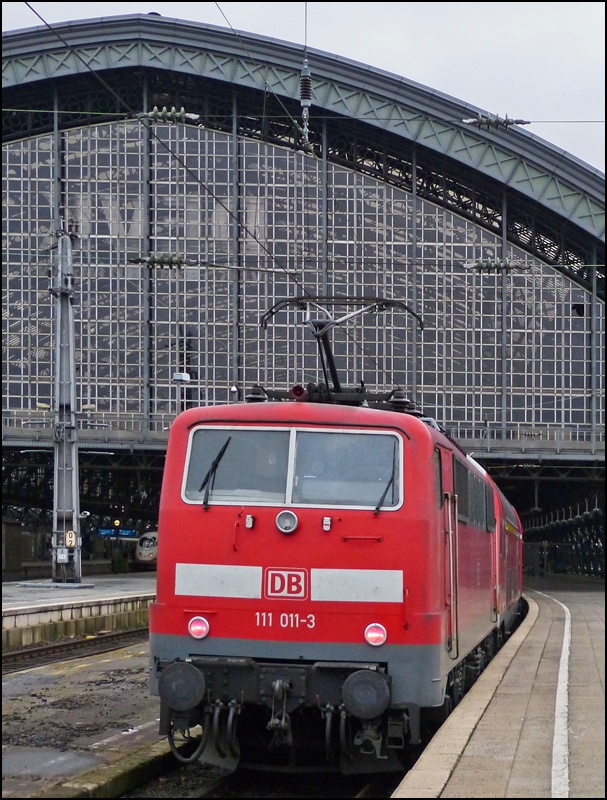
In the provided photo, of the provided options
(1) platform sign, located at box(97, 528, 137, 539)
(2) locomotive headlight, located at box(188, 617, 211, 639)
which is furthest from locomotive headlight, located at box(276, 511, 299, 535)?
(1) platform sign, located at box(97, 528, 137, 539)

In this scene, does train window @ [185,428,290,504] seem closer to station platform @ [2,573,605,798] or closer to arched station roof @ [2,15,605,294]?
station platform @ [2,573,605,798]

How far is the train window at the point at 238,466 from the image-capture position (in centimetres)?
941

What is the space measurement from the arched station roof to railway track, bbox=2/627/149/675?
37.8m

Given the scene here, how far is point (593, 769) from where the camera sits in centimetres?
786

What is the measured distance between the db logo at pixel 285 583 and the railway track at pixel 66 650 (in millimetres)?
7730

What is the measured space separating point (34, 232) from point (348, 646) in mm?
49143

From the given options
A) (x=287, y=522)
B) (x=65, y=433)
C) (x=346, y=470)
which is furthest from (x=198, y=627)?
(x=65, y=433)

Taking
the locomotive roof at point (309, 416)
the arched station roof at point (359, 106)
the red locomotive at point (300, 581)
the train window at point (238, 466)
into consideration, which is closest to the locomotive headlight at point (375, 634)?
the red locomotive at point (300, 581)

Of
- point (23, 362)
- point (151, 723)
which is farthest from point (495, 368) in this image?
point (151, 723)

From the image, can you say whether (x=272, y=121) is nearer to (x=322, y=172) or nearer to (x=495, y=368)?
(x=322, y=172)

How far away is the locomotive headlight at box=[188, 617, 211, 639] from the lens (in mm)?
9180

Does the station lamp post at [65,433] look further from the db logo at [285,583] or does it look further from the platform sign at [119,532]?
the platform sign at [119,532]

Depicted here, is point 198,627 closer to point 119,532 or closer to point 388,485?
point 388,485

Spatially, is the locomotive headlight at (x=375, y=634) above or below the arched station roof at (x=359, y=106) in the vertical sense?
below
